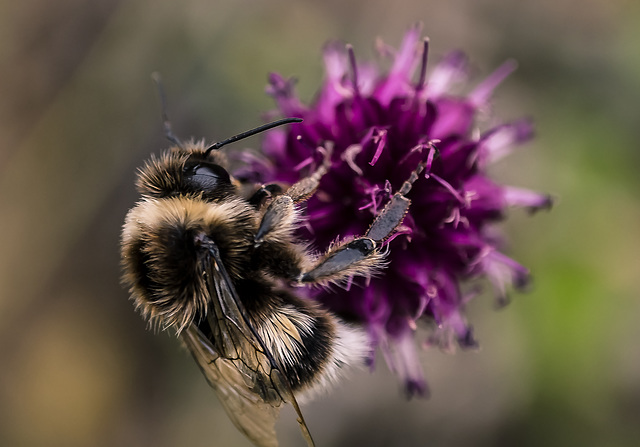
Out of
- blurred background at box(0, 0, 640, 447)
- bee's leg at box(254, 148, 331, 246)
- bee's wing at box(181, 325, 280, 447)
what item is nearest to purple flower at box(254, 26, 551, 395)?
bee's leg at box(254, 148, 331, 246)

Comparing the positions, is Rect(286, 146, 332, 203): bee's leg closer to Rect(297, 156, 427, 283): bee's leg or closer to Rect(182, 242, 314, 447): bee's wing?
Rect(297, 156, 427, 283): bee's leg

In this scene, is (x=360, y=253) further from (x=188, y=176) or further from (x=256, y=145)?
(x=256, y=145)

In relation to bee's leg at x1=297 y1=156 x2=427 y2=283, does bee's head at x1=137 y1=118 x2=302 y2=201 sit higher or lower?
higher

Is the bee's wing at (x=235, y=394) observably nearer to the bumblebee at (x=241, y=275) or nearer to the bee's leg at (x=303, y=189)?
the bumblebee at (x=241, y=275)

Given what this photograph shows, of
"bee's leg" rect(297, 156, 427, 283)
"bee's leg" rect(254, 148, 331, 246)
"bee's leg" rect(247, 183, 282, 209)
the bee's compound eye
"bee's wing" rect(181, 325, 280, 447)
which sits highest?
the bee's compound eye

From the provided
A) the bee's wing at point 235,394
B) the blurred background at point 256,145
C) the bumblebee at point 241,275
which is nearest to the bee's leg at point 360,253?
the bumblebee at point 241,275

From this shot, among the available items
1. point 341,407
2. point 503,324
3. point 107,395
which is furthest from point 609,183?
point 107,395

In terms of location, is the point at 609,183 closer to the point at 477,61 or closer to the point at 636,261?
the point at 636,261
